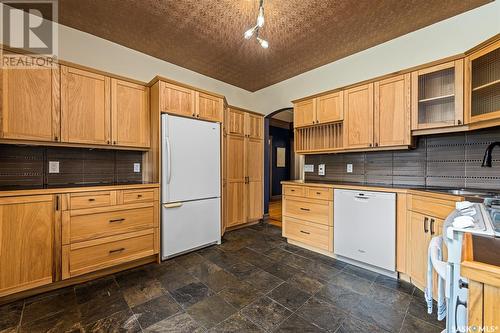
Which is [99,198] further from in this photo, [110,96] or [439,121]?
[439,121]

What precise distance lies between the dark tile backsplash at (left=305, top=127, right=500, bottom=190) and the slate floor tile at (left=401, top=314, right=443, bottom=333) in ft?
4.90

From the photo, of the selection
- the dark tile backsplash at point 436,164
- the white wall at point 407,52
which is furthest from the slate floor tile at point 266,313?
the white wall at point 407,52

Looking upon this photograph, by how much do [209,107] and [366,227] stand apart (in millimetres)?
2520

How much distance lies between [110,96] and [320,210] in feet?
9.71

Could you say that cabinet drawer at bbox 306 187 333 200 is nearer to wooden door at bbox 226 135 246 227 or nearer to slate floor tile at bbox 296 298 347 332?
slate floor tile at bbox 296 298 347 332

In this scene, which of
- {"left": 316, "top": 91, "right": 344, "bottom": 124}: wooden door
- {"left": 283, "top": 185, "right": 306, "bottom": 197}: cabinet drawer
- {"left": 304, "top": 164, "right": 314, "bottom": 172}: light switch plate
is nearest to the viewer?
{"left": 316, "top": 91, "right": 344, "bottom": 124}: wooden door

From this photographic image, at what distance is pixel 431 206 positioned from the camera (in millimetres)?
1830

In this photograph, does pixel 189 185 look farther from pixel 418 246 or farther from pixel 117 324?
pixel 418 246

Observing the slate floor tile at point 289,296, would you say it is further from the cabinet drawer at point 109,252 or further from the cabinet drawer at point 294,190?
the cabinet drawer at point 109,252

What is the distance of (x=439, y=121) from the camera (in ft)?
7.14

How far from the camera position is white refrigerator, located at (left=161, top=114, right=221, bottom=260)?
255 cm

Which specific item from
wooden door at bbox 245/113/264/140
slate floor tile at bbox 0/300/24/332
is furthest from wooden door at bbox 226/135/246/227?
slate floor tile at bbox 0/300/24/332

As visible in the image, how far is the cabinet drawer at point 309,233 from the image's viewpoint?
8.73ft

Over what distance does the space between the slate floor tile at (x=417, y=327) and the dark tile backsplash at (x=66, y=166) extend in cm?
323
